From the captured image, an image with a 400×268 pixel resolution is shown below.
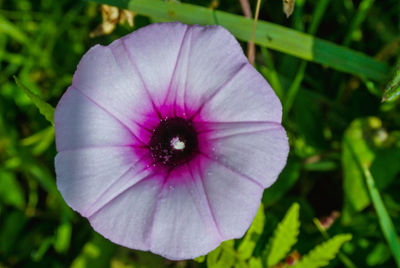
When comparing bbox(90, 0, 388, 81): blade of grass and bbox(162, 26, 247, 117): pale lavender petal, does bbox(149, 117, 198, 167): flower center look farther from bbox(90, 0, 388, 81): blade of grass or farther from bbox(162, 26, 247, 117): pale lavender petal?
bbox(90, 0, 388, 81): blade of grass

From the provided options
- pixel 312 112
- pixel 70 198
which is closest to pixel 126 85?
pixel 70 198

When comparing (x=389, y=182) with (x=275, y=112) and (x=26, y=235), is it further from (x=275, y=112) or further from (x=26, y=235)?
(x=26, y=235)

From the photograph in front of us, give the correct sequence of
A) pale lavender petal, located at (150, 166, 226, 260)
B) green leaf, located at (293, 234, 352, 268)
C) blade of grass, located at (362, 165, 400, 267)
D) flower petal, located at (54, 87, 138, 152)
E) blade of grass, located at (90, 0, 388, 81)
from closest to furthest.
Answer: pale lavender petal, located at (150, 166, 226, 260) → flower petal, located at (54, 87, 138, 152) → green leaf, located at (293, 234, 352, 268) → blade of grass, located at (362, 165, 400, 267) → blade of grass, located at (90, 0, 388, 81)

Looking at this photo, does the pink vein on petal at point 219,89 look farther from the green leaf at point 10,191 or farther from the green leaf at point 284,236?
the green leaf at point 10,191

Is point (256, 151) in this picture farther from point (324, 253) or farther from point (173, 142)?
point (324, 253)

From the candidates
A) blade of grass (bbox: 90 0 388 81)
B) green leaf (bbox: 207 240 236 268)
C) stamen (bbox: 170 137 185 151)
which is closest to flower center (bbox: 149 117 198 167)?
stamen (bbox: 170 137 185 151)

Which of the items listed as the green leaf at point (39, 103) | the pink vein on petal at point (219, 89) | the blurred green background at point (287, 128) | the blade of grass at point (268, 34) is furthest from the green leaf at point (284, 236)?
the green leaf at point (39, 103)
